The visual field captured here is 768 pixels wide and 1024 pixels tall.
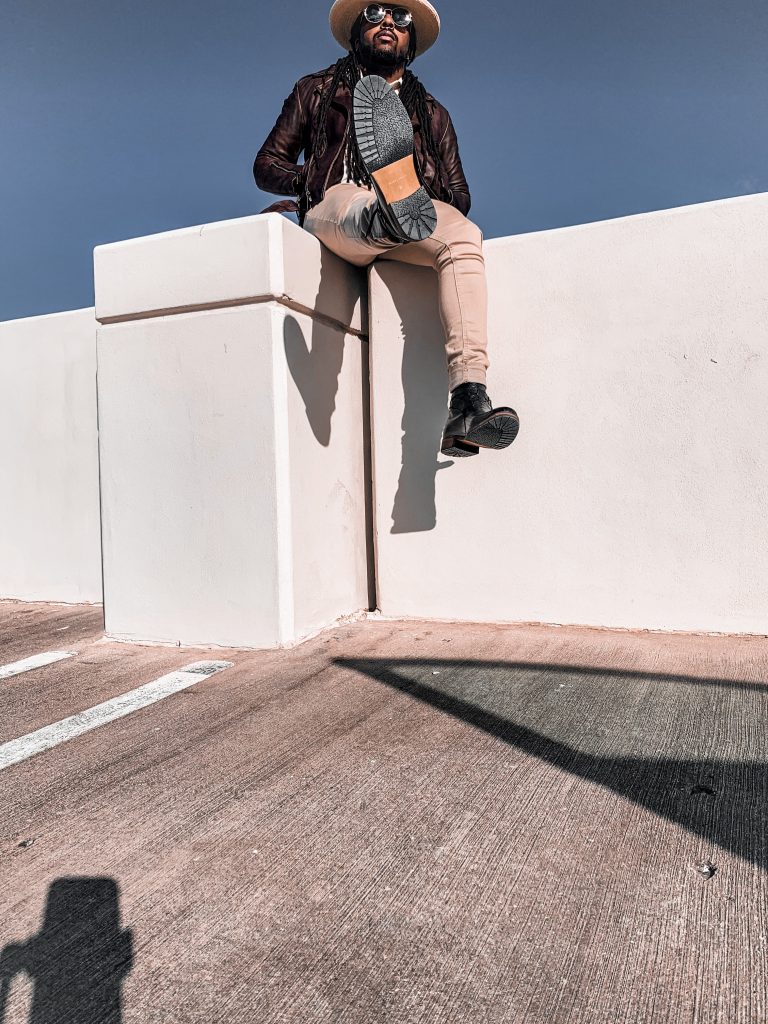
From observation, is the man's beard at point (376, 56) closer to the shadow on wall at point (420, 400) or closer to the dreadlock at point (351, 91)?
the dreadlock at point (351, 91)

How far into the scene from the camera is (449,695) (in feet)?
7.02

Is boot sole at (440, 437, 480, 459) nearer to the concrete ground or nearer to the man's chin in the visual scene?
the concrete ground

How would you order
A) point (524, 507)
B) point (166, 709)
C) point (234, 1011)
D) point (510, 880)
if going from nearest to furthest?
point (234, 1011) < point (510, 880) < point (166, 709) < point (524, 507)

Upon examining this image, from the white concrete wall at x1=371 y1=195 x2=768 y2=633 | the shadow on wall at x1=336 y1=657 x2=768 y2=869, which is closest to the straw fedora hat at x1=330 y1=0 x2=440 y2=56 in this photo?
the white concrete wall at x1=371 y1=195 x2=768 y2=633

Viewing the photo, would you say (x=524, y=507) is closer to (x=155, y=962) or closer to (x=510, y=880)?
(x=510, y=880)

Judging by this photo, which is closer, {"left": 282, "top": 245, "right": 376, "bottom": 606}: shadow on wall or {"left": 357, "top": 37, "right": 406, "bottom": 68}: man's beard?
{"left": 282, "top": 245, "right": 376, "bottom": 606}: shadow on wall

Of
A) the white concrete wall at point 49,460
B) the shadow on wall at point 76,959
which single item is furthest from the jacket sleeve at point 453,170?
the shadow on wall at point 76,959

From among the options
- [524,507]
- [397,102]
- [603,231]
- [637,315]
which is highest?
[397,102]

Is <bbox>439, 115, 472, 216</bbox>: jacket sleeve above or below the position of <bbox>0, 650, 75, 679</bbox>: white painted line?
above

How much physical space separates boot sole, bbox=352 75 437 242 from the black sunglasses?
0.87m

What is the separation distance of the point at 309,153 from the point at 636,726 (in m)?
2.53

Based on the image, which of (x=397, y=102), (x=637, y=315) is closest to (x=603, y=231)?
(x=637, y=315)

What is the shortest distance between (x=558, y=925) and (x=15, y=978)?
734mm

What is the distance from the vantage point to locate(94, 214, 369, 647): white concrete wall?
2.71m
